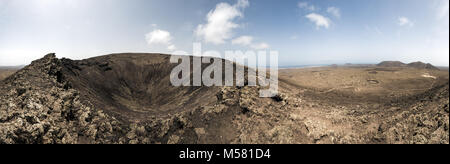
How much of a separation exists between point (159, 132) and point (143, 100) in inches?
658

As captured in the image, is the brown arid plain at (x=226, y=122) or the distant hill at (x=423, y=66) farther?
the distant hill at (x=423, y=66)

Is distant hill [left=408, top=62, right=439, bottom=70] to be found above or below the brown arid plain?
above

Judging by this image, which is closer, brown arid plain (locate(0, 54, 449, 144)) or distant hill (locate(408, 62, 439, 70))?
brown arid plain (locate(0, 54, 449, 144))

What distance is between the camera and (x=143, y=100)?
28.0 meters

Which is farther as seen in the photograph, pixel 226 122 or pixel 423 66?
pixel 423 66

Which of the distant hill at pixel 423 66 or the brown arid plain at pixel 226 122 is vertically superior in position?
the distant hill at pixel 423 66

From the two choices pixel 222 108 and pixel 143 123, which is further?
pixel 143 123

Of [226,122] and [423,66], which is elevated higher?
[423,66]

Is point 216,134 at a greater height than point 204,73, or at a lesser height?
lesser
